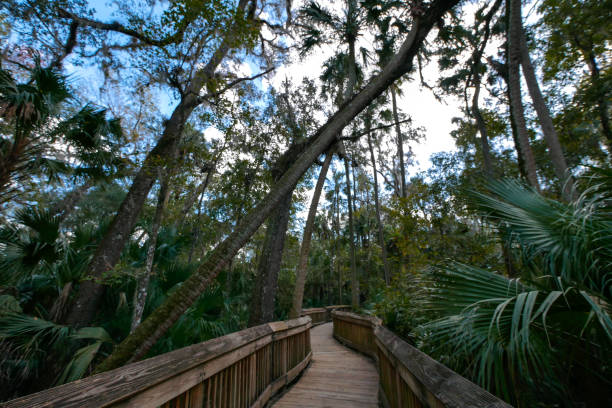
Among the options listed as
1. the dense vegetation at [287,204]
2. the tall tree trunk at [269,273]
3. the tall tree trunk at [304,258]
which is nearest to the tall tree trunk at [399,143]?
the dense vegetation at [287,204]

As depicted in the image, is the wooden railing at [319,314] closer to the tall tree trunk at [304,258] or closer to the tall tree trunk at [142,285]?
the tall tree trunk at [304,258]

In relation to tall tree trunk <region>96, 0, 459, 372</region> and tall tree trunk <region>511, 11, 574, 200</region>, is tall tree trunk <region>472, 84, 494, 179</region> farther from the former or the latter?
tall tree trunk <region>96, 0, 459, 372</region>

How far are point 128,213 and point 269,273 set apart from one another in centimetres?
373

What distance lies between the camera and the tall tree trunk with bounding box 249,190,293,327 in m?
7.60

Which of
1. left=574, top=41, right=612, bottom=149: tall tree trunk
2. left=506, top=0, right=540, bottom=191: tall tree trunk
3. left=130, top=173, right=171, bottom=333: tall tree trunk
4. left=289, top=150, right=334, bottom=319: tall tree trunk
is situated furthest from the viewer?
left=289, top=150, right=334, bottom=319: tall tree trunk

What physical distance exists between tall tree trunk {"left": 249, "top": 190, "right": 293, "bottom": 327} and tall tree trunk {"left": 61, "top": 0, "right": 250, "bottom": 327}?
2.96m

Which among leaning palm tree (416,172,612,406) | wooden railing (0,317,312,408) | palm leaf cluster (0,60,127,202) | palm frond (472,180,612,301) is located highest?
palm leaf cluster (0,60,127,202)

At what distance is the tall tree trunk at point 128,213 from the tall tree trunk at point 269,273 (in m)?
2.96

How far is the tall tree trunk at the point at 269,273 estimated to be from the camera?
7602mm

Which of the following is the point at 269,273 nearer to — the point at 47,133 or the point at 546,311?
the point at 47,133

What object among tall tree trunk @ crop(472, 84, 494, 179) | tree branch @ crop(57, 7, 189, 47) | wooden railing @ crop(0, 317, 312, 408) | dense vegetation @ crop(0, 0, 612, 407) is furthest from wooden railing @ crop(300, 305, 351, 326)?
tree branch @ crop(57, 7, 189, 47)

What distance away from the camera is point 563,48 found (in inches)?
356

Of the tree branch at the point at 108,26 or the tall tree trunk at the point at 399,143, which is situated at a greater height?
the tall tree trunk at the point at 399,143

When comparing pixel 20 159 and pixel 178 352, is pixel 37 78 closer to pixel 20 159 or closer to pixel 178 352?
pixel 20 159
